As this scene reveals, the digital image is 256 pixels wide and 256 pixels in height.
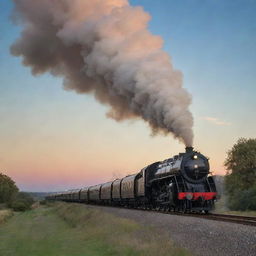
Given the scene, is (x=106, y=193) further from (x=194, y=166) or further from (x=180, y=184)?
(x=194, y=166)

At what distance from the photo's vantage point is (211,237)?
11055 mm

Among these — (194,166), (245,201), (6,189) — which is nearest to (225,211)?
(245,201)

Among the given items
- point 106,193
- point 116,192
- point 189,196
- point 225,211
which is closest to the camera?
point 189,196

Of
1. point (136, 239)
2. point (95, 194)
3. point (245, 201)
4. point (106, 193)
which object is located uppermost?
point (95, 194)

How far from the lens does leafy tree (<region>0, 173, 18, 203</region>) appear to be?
84.0 m

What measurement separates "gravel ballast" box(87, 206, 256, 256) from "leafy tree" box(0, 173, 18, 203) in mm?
72560

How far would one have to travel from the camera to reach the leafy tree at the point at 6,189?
84.0 metres

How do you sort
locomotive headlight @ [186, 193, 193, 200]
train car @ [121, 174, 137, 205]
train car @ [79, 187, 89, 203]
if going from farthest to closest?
train car @ [79, 187, 89, 203], train car @ [121, 174, 137, 205], locomotive headlight @ [186, 193, 193, 200]

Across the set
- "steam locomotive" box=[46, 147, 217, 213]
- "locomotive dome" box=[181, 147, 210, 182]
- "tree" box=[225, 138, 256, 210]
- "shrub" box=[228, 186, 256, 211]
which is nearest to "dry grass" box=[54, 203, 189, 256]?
"steam locomotive" box=[46, 147, 217, 213]

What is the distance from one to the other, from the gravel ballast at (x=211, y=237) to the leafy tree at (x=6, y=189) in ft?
238

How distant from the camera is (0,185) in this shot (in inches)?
3413

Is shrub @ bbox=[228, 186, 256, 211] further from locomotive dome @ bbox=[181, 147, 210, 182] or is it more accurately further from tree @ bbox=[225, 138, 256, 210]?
locomotive dome @ bbox=[181, 147, 210, 182]

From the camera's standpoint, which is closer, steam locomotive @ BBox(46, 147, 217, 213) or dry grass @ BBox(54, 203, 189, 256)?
dry grass @ BBox(54, 203, 189, 256)

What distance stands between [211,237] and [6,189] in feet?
266
